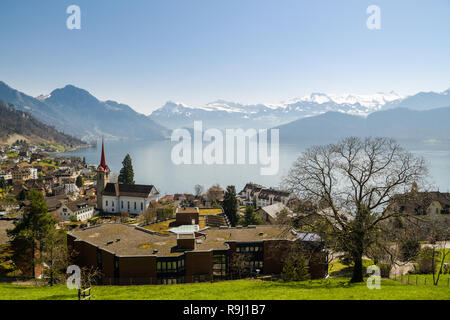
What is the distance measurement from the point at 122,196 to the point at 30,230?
4229 centimetres

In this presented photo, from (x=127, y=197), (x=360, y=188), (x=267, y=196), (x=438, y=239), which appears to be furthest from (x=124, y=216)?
(x=438, y=239)

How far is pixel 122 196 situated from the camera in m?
71.4

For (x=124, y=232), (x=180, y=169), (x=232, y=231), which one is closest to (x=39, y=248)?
(x=124, y=232)

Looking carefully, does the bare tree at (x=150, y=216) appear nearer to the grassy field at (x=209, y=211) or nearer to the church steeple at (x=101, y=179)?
the grassy field at (x=209, y=211)

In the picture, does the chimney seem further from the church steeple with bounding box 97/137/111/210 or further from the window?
the church steeple with bounding box 97/137/111/210

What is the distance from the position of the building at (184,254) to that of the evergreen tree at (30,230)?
387cm

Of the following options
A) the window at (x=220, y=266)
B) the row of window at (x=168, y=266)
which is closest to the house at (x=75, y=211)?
the row of window at (x=168, y=266)

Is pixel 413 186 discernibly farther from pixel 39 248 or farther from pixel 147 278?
pixel 39 248

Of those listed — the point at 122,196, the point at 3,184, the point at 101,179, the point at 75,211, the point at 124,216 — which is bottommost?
the point at 124,216

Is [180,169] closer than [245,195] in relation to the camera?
No

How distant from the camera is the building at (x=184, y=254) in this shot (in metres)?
28.7

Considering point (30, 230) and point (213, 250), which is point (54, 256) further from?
point (213, 250)
